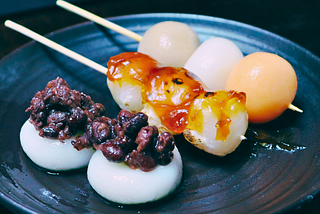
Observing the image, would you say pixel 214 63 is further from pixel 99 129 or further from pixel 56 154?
pixel 56 154

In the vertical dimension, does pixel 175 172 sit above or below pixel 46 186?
above

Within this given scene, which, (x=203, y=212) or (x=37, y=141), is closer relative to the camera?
(x=203, y=212)

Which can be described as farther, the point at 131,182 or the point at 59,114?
the point at 59,114

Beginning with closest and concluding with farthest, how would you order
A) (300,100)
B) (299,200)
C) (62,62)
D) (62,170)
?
(299,200), (62,170), (300,100), (62,62)

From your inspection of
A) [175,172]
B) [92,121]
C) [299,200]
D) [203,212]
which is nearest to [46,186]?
[92,121]

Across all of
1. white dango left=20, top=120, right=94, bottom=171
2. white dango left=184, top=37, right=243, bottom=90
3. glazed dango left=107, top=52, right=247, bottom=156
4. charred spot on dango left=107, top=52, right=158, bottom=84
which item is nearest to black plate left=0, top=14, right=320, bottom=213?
white dango left=20, top=120, right=94, bottom=171

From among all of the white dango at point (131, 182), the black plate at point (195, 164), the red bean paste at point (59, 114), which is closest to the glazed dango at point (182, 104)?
the black plate at point (195, 164)

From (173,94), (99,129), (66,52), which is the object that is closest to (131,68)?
(173,94)

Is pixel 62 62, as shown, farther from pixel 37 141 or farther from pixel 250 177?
pixel 250 177
